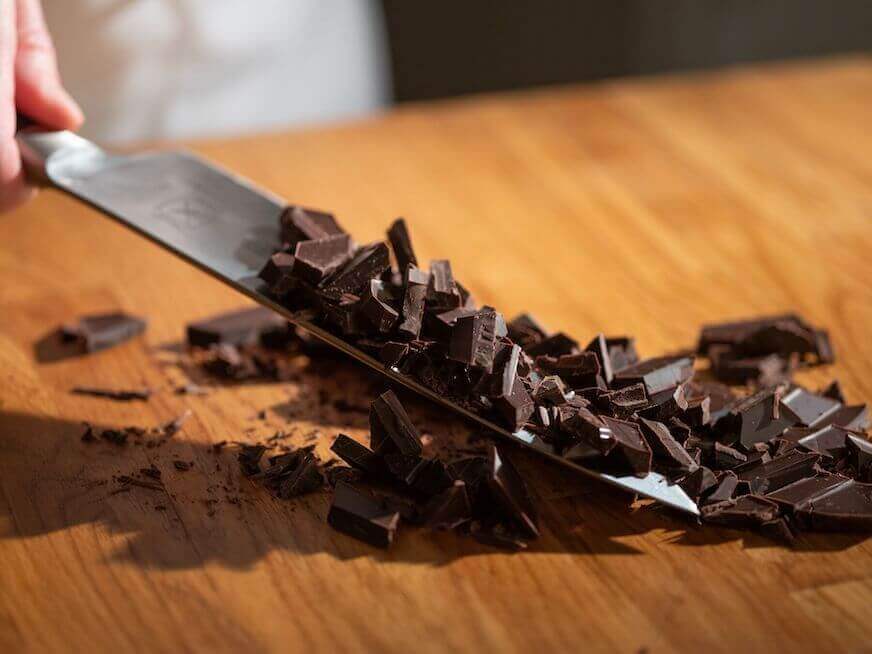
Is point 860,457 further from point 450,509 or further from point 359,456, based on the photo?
point 359,456

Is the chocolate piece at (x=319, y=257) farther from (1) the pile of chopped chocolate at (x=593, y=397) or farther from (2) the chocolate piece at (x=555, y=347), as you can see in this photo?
(2) the chocolate piece at (x=555, y=347)

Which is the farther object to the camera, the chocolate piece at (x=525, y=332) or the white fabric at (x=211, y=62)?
the white fabric at (x=211, y=62)

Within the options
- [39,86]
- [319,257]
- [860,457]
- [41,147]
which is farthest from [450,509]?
[39,86]

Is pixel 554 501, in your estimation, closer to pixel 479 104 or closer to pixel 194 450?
pixel 194 450

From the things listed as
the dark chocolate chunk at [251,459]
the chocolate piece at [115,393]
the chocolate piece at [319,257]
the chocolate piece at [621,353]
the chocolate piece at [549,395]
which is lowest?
the dark chocolate chunk at [251,459]

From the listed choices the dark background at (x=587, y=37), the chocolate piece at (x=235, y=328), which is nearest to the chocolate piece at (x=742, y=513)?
the chocolate piece at (x=235, y=328)

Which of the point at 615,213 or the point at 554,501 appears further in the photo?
the point at 615,213

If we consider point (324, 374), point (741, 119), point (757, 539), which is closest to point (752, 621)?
point (757, 539)

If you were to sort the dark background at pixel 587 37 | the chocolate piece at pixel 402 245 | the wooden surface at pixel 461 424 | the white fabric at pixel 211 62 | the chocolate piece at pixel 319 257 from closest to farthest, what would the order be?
the wooden surface at pixel 461 424 < the chocolate piece at pixel 319 257 < the chocolate piece at pixel 402 245 < the white fabric at pixel 211 62 < the dark background at pixel 587 37
